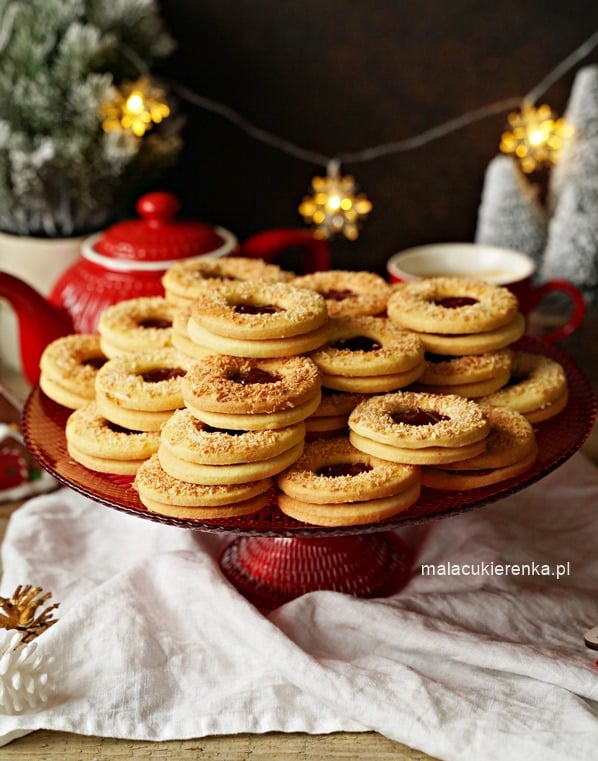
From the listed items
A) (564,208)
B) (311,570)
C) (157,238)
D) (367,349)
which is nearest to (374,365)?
(367,349)

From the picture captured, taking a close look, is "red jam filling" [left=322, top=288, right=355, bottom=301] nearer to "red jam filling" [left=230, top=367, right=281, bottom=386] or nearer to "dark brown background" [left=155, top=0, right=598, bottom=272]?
"red jam filling" [left=230, top=367, right=281, bottom=386]

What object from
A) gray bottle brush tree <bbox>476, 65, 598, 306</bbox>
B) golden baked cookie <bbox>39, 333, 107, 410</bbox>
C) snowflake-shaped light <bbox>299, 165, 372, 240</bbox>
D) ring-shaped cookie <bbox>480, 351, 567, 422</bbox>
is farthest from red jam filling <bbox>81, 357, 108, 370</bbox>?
gray bottle brush tree <bbox>476, 65, 598, 306</bbox>

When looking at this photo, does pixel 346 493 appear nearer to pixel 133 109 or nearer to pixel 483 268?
pixel 483 268

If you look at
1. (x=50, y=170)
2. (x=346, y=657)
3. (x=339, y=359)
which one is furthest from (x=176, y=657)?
(x=50, y=170)

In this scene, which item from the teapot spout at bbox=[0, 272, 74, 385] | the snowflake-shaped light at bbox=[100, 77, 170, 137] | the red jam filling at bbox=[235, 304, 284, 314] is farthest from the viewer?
the snowflake-shaped light at bbox=[100, 77, 170, 137]

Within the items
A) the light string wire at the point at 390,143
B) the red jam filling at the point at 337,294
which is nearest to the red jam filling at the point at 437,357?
the red jam filling at the point at 337,294

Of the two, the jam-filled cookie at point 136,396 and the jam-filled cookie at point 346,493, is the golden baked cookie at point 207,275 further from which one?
the jam-filled cookie at point 346,493
